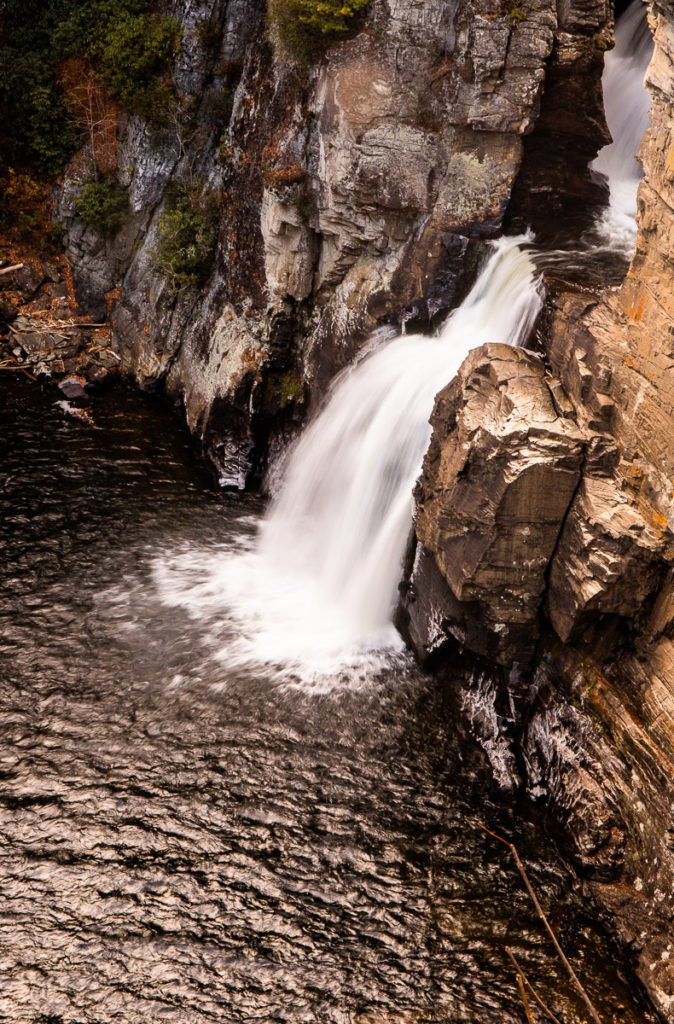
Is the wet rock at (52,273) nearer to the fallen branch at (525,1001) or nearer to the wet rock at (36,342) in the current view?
the wet rock at (36,342)

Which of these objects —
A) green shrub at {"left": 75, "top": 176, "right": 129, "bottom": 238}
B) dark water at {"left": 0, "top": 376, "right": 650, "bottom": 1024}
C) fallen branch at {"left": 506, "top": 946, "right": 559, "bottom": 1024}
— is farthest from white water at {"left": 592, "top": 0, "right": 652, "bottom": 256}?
fallen branch at {"left": 506, "top": 946, "right": 559, "bottom": 1024}

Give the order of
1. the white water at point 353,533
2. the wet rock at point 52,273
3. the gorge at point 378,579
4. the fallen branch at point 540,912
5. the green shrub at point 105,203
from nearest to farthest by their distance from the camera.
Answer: the fallen branch at point 540,912
the gorge at point 378,579
the white water at point 353,533
the green shrub at point 105,203
the wet rock at point 52,273

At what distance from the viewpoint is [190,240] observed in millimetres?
18969

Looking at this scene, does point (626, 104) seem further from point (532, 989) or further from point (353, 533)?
point (532, 989)

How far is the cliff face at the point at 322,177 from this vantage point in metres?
13.5

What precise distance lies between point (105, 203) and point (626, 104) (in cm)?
1231

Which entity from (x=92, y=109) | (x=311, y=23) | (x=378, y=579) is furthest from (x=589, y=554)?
(x=92, y=109)

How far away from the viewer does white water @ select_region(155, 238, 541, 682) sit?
12.6 metres

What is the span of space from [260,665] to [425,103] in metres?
9.72

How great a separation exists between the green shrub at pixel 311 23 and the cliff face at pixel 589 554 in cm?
692

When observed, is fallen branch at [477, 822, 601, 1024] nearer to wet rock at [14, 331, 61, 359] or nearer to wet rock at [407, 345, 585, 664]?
wet rock at [407, 345, 585, 664]

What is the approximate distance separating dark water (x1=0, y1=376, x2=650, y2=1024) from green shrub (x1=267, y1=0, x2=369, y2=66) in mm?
10136

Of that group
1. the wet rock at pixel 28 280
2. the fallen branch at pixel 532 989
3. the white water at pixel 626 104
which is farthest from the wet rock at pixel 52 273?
the fallen branch at pixel 532 989

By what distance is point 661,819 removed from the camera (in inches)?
347
